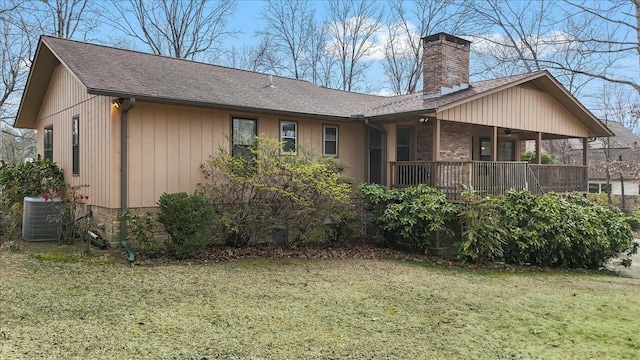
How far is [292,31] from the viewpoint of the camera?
2889 cm

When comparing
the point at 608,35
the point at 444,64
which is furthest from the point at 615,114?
the point at 444,64

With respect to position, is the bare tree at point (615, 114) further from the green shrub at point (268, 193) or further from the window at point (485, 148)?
the green shrub at point (268, 193)

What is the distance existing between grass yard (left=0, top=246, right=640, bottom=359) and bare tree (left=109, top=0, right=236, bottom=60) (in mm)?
19384

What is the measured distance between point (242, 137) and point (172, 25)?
1771 cm

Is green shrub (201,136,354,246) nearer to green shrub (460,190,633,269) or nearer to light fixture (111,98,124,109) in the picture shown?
light fixture (111,98,124,109)

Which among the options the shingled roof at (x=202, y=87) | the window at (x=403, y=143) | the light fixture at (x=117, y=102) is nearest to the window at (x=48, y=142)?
the shingled roof at (x=202, y=87)

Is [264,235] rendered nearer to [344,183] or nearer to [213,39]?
[344,183]

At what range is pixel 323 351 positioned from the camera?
427 centimetres

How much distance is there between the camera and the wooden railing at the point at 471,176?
1061 cm

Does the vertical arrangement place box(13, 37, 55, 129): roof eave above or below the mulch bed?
above

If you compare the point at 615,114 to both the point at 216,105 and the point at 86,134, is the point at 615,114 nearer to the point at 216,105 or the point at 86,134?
the point at 216,105

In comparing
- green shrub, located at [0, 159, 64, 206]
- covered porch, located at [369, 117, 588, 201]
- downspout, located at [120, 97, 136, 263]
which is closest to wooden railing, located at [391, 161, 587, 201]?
covered porch, located at [369, 117, 588, 201]

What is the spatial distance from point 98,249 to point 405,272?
6.05 m

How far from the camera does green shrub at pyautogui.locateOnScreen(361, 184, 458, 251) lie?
9836 mm
